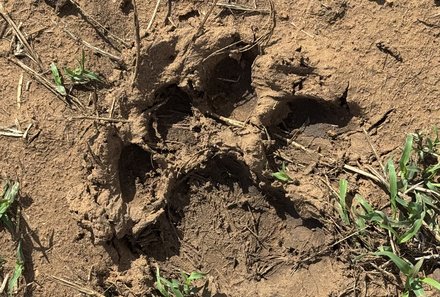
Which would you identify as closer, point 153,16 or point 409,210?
point 409,210

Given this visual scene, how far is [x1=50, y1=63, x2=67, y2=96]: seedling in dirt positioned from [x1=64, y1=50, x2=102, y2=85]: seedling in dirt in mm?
36

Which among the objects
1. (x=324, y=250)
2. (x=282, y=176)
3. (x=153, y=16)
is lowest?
(x=324, y=250)

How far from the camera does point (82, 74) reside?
6.82 ft

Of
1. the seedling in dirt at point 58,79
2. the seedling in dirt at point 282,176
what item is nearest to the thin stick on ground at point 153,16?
the seedling in dirt at point 58,79

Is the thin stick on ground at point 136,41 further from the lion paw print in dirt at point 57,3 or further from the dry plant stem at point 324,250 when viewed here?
the dry plant stem at point 324,250

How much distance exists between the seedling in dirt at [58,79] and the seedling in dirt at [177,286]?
81 centimetres

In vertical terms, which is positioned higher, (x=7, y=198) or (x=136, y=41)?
(x=136, y=41)

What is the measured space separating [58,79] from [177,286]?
0.94 m

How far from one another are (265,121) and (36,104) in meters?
0.92

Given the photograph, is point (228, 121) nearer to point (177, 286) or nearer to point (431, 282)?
point (177, 286)

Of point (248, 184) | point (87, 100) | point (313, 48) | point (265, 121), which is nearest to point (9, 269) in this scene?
point (87, 100)

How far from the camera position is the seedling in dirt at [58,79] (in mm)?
2094

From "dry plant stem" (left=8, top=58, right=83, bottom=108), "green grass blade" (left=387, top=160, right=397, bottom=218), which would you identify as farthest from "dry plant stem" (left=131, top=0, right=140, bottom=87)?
"green grass blade" (left=387, top=160, right=397, bottom=218)

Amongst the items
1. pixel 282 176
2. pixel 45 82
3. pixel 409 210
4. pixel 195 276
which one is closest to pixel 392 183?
pixel 409 210
